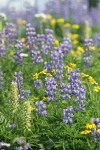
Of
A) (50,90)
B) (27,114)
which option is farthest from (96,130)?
(50,90)

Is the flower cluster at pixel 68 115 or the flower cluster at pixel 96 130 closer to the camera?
the flower cluster at pixel 96 130

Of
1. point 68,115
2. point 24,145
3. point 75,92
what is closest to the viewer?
point 24,145

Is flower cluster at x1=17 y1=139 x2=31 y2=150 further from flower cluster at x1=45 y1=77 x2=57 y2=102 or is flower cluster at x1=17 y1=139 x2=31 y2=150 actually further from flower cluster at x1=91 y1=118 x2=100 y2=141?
flower cluster at x1=45 y1=77 x2=57 y2=102

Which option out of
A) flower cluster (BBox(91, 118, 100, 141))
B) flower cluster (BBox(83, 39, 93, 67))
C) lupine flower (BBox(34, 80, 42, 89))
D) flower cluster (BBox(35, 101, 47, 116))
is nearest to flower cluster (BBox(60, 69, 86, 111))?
flower cluster (BBox(35, 101, 47, 116))

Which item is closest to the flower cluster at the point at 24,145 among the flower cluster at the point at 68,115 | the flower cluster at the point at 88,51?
the flower cluster at the point at 68,115

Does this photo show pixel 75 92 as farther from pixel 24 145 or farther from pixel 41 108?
pixel 24 145

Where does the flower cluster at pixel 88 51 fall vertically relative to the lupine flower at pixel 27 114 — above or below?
above

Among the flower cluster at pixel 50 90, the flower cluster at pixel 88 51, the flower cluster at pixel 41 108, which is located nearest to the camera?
the flower cluster at pixel 41 108

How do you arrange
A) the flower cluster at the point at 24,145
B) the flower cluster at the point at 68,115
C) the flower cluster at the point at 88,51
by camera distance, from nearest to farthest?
1. the flower cluster at the point at 24,145
2. the flower cluster at the point at 68,115
3. the flower cluster at the point at 88,51

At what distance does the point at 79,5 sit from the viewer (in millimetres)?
13898

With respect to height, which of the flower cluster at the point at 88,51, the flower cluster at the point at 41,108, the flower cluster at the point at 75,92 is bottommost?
the flower cluster at the point at 41,108

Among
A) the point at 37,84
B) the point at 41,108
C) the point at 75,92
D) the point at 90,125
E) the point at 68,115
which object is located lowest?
the point at 90,125

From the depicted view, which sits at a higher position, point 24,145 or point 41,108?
point 41,108

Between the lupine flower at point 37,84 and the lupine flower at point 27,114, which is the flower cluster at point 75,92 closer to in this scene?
the lupine flower at point 27,114
